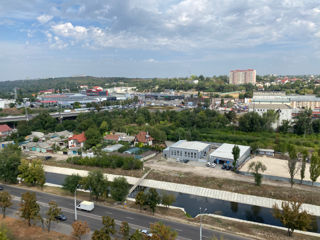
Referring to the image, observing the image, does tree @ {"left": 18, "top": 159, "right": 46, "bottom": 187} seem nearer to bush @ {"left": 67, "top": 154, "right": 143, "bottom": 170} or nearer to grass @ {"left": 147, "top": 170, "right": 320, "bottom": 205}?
bush @ {"left": 67, "top": 154, "right": 143, "bottom": 170}

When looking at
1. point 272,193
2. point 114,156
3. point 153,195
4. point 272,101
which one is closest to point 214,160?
point 272,193

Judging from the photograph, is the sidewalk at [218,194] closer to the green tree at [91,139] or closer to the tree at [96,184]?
the tree at [96,184]

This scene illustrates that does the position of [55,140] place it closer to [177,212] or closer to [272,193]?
[177,212]

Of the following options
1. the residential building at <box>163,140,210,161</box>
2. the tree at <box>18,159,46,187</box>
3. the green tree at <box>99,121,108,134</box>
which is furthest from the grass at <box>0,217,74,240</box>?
the green tree at <box>99,121,108,134</box>

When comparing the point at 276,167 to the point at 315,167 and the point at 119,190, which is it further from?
the point at 119,190

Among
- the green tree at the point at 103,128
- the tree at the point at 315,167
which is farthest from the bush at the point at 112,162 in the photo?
the tree at the point at 315,167

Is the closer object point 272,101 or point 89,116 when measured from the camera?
point 89,116
